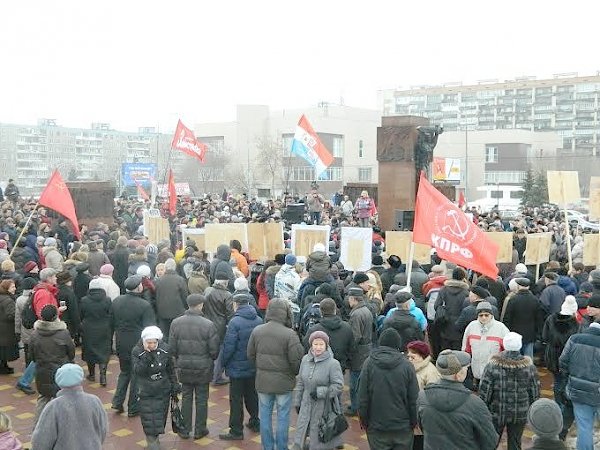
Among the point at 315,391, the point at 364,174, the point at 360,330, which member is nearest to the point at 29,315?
the point at 360,330

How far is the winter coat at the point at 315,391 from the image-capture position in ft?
20.3

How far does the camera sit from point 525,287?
29.6 feet

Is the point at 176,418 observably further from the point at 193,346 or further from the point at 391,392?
the point at 391,392

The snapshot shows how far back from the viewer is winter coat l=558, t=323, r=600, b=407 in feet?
21.3

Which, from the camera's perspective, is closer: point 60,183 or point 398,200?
point 60,183

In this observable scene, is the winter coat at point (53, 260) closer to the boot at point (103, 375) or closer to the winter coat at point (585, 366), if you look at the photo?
the boot at point (103, 375)

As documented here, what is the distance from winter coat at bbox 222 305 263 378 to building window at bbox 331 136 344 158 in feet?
247

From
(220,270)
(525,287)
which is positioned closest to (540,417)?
(525,287)

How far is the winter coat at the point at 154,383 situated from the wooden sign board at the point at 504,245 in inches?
314

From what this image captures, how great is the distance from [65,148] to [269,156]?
268 feet

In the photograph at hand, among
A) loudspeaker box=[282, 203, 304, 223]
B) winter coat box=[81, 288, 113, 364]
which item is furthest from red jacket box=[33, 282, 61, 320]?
loudspeaker box=[282, 203, 304, 223]

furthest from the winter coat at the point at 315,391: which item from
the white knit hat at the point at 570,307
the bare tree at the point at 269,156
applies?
the bare tree at the point at 269,156

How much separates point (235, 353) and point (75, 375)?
94.9 inches

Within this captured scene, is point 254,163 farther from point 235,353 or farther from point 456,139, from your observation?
point 235,353
